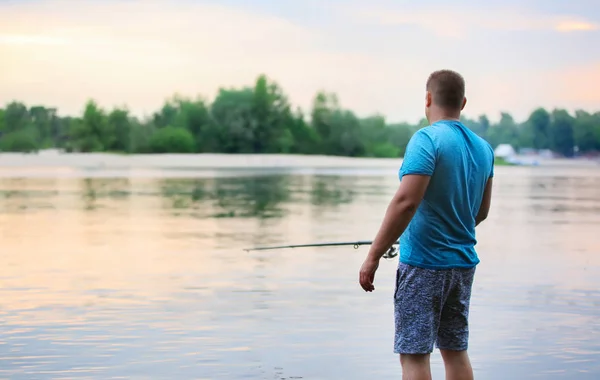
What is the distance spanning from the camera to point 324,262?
36.6 feet

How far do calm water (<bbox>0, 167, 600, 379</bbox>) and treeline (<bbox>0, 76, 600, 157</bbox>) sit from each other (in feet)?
193

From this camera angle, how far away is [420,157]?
12.6 ft

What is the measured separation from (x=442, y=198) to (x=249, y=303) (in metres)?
4.31

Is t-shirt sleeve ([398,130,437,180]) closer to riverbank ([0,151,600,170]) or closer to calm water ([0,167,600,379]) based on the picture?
calm water ([0,167,600,379])

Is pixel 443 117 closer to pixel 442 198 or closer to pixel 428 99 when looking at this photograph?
pixel 428 99

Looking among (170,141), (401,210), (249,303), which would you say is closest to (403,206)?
(401,210)

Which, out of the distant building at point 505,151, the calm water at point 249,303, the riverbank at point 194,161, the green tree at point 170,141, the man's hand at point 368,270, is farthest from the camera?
the green tree at point 170,141

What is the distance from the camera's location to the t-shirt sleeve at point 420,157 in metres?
3.83

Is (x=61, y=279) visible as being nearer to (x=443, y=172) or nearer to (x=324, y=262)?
(x=324, y=262)

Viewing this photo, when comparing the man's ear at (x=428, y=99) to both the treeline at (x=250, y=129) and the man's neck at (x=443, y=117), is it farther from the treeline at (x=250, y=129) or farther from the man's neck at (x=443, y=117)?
the treeline at (x=250, y=129)

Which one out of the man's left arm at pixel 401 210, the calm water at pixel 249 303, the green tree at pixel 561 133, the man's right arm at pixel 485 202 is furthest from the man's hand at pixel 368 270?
the green tree at pixel 561 133

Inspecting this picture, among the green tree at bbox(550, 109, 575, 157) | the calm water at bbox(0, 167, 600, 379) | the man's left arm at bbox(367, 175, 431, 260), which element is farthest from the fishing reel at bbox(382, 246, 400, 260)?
the green tree at bbox(550, 109, 575, 157)

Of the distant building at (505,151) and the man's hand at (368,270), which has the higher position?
the man's hand at (368,270)

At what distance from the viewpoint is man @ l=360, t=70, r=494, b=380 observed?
387 cm
